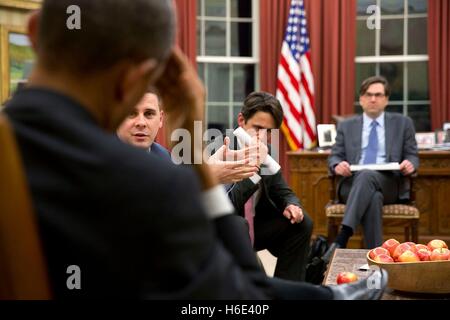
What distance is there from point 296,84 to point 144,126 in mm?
4390

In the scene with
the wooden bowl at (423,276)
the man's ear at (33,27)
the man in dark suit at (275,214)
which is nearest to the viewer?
the man's ear at (33,27)

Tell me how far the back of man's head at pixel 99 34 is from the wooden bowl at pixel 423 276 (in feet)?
4.89

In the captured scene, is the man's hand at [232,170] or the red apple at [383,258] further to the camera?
the man's hand at [232,170]

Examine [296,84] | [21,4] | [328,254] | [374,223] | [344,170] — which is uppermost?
[21,4]

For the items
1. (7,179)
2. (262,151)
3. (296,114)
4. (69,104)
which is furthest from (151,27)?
(296,114)

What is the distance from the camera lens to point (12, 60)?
5461 millimetres

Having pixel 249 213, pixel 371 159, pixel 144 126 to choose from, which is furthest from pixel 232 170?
pixel 371 159

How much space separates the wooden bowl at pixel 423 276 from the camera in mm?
2043

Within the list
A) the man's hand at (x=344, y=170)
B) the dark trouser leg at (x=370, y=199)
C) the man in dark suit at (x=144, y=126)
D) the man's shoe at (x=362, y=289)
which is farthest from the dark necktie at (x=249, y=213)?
the man's shoe at (x=362, y=289)

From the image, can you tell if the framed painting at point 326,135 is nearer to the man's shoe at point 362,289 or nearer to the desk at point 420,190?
the desk at point 420,190

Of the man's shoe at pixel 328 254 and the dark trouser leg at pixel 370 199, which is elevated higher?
the dark trouser leg at pixel 370 199

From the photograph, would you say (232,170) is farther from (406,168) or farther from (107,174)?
(406,168)

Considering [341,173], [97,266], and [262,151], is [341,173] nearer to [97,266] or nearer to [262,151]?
[262,151]
